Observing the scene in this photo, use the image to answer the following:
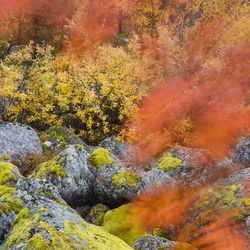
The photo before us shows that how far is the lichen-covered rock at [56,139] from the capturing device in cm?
1609

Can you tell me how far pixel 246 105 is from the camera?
2345 centimetres

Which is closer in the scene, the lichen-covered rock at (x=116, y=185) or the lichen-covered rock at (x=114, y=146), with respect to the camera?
the lichen-covered rock at (x=116, y=185)

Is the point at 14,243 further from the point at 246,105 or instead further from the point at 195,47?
the point at 195,47

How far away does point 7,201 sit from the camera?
6.99 m

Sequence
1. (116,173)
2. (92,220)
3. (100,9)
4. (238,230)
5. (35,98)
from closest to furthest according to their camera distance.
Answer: (238,230) → (92,220) → (116,173) → (35,98) → (100,9)

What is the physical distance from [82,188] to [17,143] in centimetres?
591

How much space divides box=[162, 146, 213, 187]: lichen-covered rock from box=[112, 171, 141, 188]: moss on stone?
115 inches

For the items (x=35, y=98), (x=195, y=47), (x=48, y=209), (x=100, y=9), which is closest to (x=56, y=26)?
(x=100, y=9)

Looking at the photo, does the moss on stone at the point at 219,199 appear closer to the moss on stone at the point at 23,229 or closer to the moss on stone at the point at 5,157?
the moss on stone at the point at 23,229

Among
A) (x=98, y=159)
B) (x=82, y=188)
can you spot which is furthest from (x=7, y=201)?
(x=98, y=159)

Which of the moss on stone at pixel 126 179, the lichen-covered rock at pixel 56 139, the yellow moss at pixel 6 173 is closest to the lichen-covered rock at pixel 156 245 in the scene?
the moss on stone at pixel 126 179

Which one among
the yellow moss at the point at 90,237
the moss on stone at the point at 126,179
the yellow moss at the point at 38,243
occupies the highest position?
the yellow moss at the point at 38,243

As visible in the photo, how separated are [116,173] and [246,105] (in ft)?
59.8

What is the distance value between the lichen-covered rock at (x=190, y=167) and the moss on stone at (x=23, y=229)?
872cm
